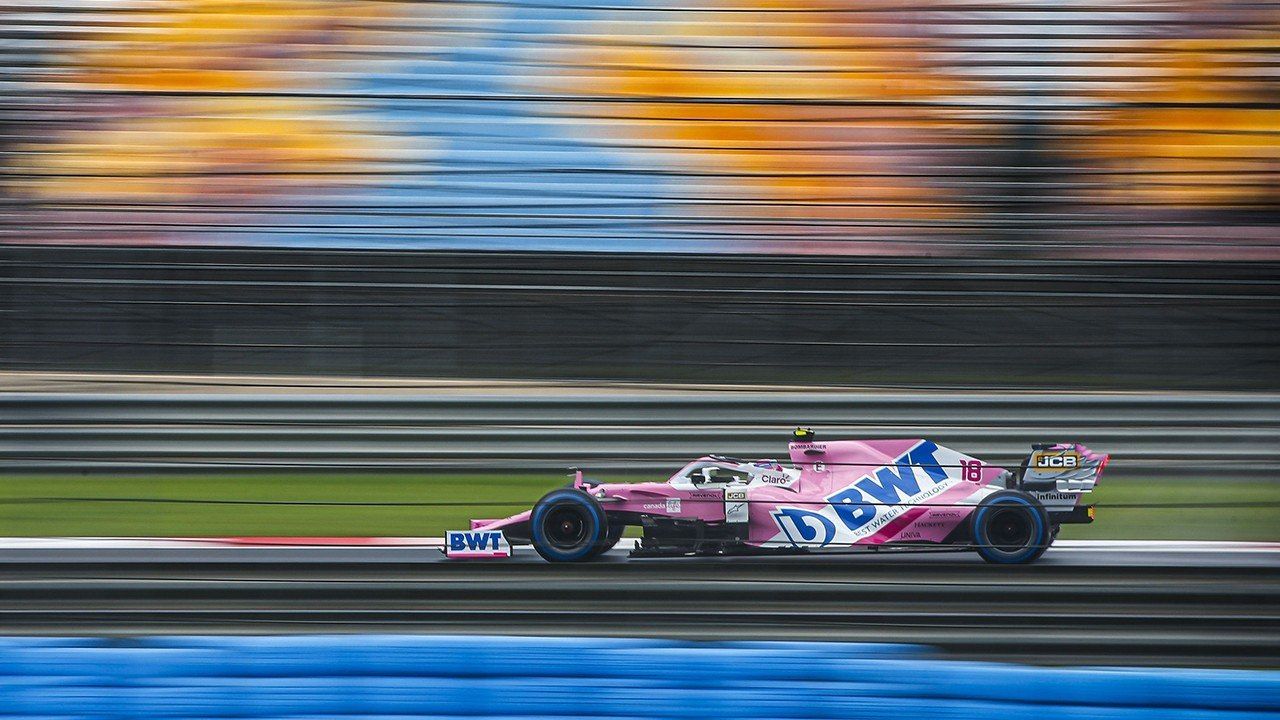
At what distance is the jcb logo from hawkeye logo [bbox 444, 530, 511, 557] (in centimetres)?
129

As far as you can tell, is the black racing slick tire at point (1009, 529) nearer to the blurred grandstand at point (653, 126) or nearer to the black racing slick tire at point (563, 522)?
the blurred grandstand at point (653, 126)

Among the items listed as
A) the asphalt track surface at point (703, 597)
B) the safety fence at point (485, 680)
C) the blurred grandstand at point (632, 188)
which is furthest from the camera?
the blurred grandstand at point (632, 188)

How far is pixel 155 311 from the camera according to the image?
277cm

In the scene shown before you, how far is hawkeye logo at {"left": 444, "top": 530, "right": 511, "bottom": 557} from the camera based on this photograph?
9.10ft

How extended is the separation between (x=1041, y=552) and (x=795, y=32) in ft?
4.68

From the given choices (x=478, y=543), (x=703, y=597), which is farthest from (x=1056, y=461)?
(x=478, y=543)

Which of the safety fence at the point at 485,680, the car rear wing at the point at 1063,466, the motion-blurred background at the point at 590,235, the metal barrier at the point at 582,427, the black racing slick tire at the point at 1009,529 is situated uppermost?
the motion-blurred background at the point at 590,235

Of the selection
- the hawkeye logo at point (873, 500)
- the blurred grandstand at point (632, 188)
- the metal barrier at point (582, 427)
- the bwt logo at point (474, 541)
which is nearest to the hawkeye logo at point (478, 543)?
the bwt logo at point (474, 541)

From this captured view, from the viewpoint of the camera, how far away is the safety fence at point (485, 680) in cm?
230

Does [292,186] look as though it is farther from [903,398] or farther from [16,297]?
[903,398]

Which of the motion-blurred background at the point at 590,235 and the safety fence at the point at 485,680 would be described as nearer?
the safety fence at the point at 485,680

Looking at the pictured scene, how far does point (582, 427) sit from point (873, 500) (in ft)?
2.44

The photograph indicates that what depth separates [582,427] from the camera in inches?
108

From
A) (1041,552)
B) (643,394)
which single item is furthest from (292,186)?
(1041,552)
